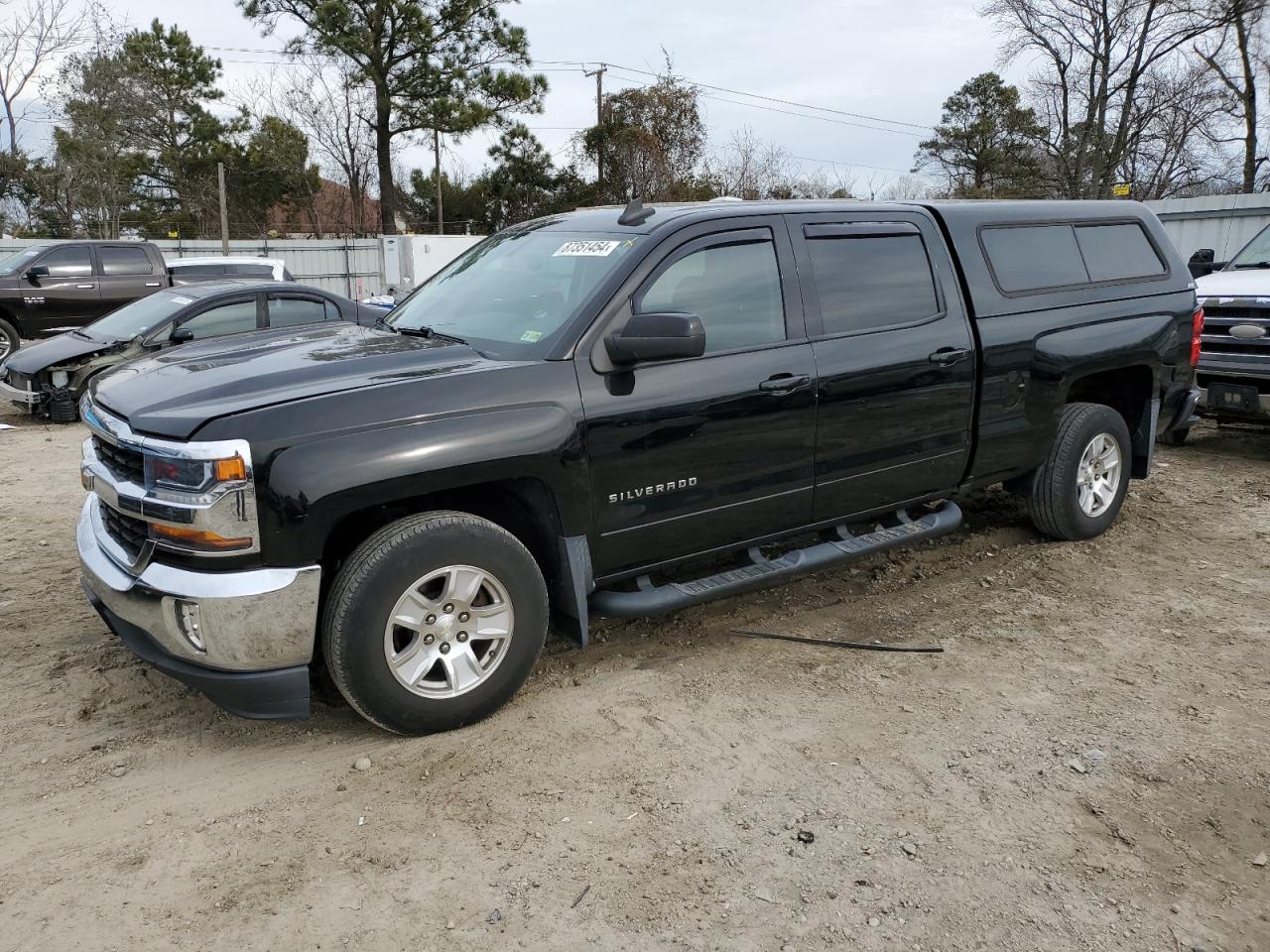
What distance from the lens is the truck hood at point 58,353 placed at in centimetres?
955

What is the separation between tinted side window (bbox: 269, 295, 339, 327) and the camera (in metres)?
9.59

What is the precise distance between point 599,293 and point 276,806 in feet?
7.15

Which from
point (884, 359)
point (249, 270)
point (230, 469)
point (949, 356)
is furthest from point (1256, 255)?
point (249, 270)

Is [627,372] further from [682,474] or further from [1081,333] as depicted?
[1081,333]

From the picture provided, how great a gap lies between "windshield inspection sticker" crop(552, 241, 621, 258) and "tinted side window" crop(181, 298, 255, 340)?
20.0 feet

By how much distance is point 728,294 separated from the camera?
4.14 metres

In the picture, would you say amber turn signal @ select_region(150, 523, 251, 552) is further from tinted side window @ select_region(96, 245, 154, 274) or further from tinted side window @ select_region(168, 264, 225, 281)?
tinted side window @ select_region(168, 264, 225, 281)

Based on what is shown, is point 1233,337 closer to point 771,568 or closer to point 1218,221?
point 771,568

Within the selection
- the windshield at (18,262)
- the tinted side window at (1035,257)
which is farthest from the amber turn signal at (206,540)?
the windshield at (18,262)

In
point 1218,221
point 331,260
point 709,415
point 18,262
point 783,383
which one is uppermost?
point 1218,221

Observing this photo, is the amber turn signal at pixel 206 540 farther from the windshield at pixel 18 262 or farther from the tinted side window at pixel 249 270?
the tinted side window at pixel 249 270

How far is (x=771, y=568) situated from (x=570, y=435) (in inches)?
48.6

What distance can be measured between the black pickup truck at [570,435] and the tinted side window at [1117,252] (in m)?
0.06

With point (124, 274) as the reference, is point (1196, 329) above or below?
below
